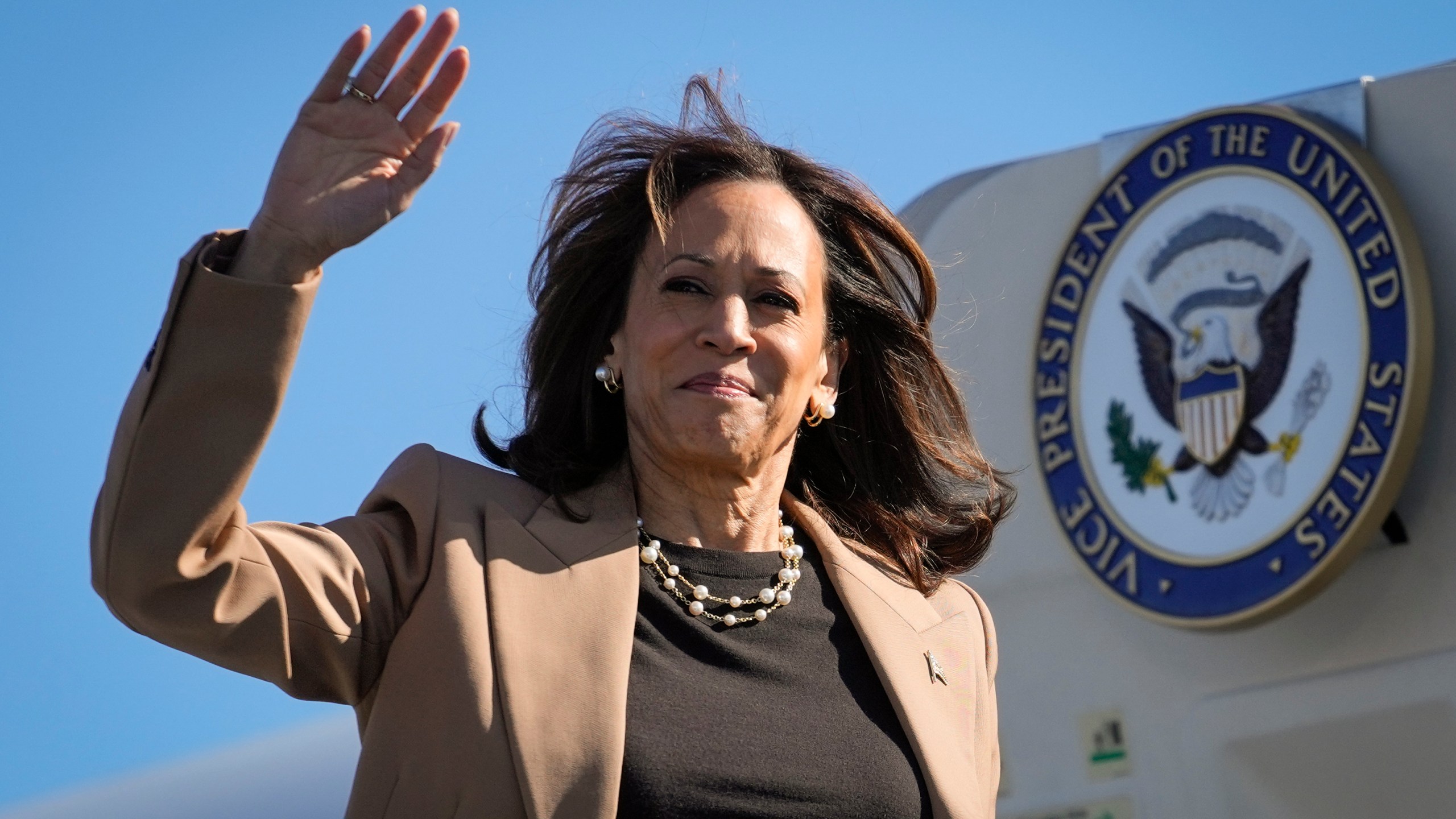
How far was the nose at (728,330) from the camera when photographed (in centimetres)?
267

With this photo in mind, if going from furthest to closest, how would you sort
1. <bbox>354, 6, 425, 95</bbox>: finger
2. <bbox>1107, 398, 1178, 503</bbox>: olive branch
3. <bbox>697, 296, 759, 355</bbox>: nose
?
<bbox>1107, 398, 1178, 503</bbox>: olive branch
<bbox>697, 296, 759, 355</bbox>: nose
<bbox>354, 6, 425, 95</bbox>: finger

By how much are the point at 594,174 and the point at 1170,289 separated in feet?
13.6

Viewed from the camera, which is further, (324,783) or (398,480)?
(324,783)

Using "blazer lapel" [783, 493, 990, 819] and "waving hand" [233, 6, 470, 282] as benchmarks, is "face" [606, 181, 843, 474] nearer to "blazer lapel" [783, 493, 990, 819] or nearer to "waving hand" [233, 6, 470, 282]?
"blazer lapel" [783, 493, 990, 819]

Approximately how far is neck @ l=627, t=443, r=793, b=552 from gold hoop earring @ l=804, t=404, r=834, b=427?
0.76ft

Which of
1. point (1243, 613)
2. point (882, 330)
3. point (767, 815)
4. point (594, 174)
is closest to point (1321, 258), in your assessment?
point (1243, 613)

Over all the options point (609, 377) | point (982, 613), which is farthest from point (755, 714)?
point (982, 613)

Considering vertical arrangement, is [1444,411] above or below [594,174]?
below

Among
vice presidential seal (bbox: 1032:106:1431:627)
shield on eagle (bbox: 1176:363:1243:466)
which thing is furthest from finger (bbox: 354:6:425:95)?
shield on eagle (bbox: 1176:363:1243:466)

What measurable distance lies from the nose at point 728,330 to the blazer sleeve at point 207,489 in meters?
0.76

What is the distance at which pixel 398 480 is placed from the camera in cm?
242

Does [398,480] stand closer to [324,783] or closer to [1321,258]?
[1321,258]

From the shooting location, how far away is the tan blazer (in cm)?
199

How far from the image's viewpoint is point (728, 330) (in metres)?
2.67
